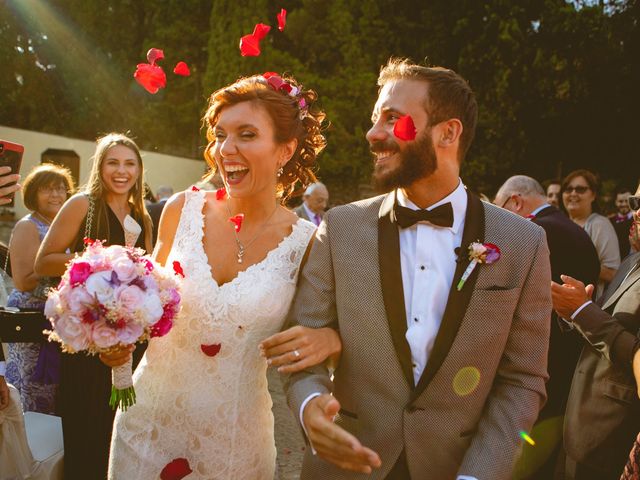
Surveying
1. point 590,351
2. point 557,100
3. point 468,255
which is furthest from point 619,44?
point 468,255

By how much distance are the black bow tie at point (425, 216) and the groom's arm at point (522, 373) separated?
0.32 m

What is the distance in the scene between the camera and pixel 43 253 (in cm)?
372

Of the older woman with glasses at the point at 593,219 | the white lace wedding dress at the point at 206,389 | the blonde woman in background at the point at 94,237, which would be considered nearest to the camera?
the white lace wedding dress at the point at 206,389

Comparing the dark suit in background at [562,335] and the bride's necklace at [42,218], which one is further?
the bride's necklace at [42,218]

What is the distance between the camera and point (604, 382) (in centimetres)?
299

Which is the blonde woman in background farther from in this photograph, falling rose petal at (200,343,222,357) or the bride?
falling rose petal at (200,343,222,357)

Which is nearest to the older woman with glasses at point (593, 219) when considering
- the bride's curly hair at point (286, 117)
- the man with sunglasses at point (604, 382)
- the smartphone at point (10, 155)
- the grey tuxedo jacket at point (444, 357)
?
the man with sunglasses at point (604, 382)

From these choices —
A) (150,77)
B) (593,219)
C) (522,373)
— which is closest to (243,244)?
(150,77)

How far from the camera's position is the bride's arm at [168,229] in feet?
9.11

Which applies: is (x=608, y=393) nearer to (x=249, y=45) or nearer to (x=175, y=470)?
(x=175, y=470)

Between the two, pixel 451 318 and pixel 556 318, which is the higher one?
pixel 451 318

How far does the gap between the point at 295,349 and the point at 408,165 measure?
0.86 m

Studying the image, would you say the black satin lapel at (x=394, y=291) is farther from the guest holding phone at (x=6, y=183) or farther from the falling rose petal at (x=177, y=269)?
the guest holding phone at (x=6, y=183)

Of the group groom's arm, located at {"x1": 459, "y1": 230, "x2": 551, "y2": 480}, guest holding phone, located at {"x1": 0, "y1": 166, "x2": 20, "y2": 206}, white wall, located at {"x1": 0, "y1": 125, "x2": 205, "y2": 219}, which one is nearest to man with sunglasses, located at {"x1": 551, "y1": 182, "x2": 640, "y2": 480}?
groom's arm, located at {"x1": 459, "y1": 230, "x2": 551, "y2": 480}
